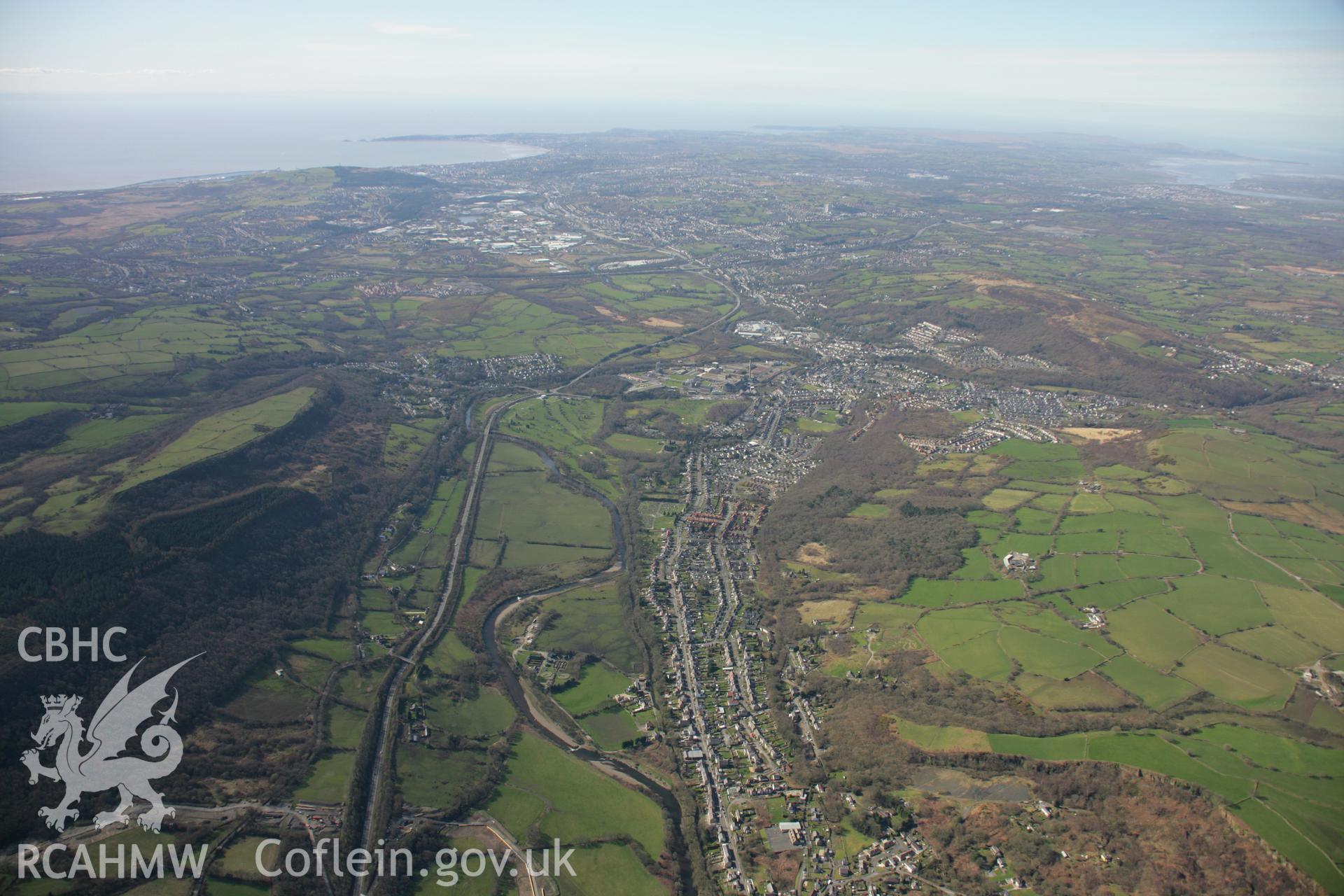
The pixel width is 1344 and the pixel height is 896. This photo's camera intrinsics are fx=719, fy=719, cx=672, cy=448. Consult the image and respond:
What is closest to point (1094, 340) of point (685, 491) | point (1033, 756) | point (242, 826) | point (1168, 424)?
point (1168, 424)

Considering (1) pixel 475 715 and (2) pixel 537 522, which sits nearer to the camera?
(1) pixel 475 715

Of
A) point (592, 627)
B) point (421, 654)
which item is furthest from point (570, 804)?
point (421, 654)

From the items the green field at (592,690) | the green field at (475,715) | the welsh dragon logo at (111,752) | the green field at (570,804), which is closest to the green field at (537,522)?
the green field at (592,690)

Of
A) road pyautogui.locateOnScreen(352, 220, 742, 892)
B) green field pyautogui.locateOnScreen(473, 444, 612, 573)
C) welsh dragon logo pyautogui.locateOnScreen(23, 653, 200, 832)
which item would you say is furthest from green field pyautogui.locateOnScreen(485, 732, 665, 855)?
green field pyautogui.locateOnScreen(473, 444, 612, 573)

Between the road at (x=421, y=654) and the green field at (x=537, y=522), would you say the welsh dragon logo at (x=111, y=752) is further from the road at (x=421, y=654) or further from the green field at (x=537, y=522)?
the green field at (x=537, y=522)

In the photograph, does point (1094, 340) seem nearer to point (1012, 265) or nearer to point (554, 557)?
point (1012, 265)

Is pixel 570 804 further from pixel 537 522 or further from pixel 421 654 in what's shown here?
pixel 537 522

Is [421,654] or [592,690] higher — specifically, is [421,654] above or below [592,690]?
above

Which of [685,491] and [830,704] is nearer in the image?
[830,704]
